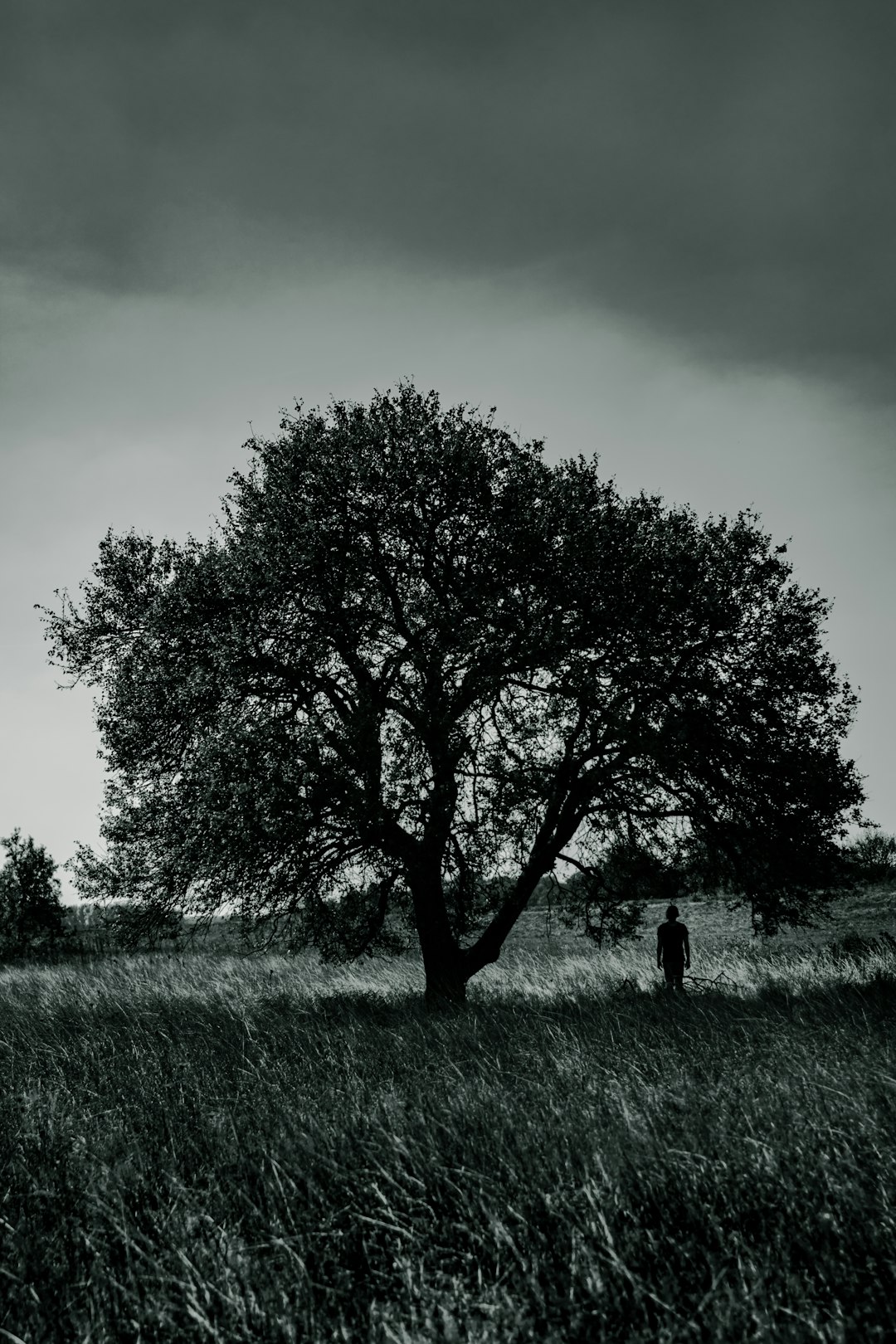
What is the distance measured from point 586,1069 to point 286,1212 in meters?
2.97

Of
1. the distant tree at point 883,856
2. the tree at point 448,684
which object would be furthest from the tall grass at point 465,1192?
the distant tree at point 883,856

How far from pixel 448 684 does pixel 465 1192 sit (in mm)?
9141

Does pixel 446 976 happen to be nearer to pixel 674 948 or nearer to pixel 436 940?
pixel 436 940

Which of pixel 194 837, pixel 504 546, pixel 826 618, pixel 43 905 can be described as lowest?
pixel 43 905

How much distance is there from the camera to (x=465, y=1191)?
4.36m

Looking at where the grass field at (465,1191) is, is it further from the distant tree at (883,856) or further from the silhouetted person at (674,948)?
the distant tree at (883,856)

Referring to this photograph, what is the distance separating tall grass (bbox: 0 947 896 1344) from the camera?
346 centimetres

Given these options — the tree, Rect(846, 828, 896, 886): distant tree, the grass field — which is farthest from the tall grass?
Rect(846, 828, 896, 886): distant tree

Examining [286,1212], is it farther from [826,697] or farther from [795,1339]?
[826,697]

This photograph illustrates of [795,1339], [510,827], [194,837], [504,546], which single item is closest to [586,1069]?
[795,1339]

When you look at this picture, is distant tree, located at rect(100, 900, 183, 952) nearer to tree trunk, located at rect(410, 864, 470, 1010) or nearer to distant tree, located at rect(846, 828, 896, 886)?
tree trunk, located at rect(410, 864, 470, 1010)

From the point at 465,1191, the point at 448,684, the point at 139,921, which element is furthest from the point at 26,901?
the point at 465,1191

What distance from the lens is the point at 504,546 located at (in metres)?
13.1

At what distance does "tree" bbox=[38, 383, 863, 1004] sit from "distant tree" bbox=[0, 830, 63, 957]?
89.3 ft
